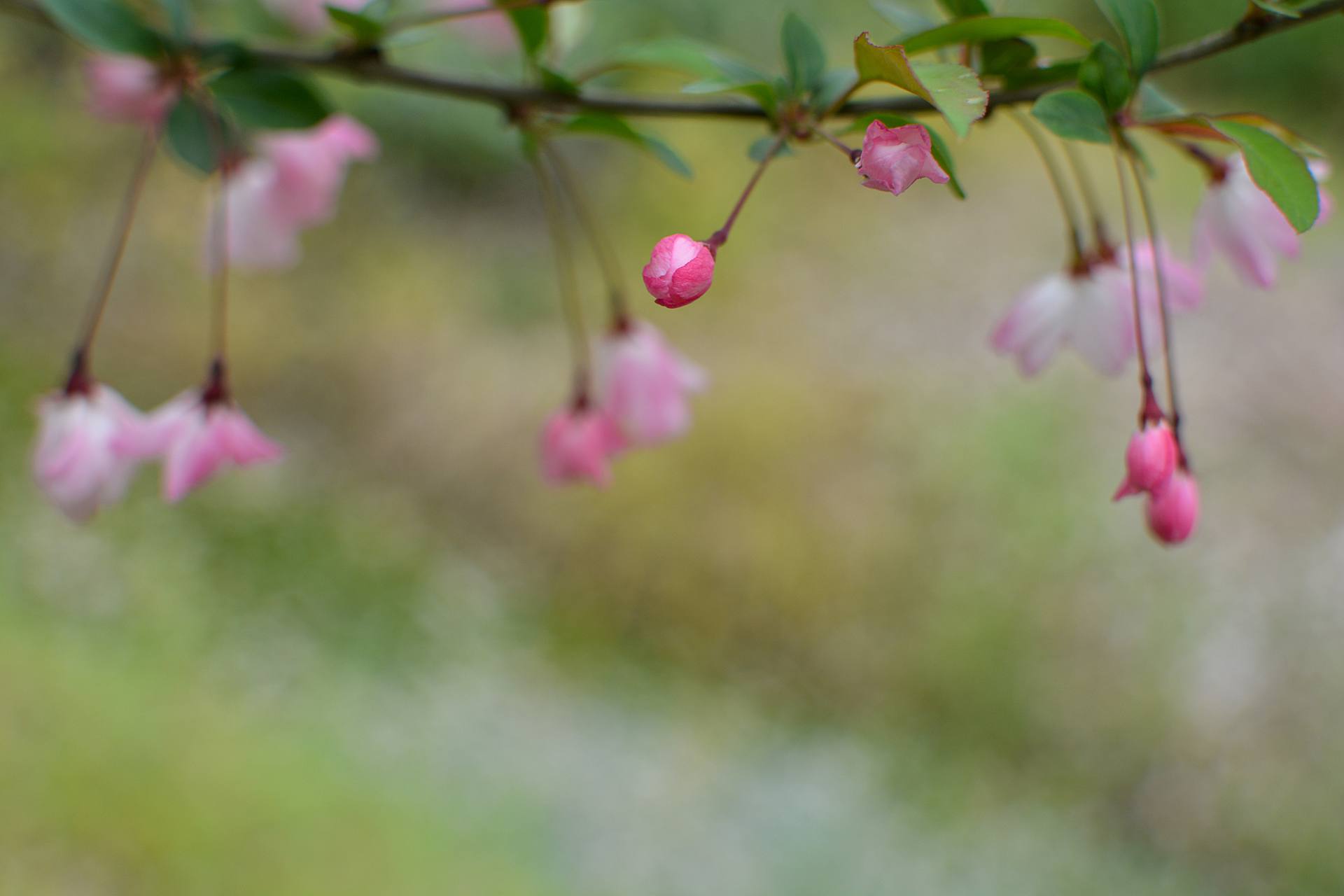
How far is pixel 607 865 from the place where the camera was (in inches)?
78.5

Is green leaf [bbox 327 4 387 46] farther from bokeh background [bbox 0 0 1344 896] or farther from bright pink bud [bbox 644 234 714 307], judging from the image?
bokeh background [bbox 0 0 1344 896]

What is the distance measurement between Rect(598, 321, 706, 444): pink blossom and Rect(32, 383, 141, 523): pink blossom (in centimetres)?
32

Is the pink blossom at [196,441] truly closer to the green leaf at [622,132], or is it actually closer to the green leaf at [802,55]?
the green leaf at [622,132]

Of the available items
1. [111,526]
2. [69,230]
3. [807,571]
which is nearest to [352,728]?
[111,526]

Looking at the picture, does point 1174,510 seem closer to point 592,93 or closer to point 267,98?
point 592,93

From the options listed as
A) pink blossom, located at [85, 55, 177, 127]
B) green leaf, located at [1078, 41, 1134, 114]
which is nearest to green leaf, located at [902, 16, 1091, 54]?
green leaf, located at [1078, 41, 1134, 114]

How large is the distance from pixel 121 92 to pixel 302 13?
42cm

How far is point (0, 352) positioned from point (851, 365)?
2426mm

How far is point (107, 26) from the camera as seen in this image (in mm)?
608

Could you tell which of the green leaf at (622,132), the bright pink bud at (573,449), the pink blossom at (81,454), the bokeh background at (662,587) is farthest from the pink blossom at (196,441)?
the bokeh background at (662,587)

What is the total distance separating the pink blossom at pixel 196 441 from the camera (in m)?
0.72

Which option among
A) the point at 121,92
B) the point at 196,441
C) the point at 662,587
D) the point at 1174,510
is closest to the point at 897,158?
the point at 1174,510

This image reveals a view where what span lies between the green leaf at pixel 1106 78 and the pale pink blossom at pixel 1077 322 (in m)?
0.22

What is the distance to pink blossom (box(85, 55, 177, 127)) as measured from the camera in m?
0.81
